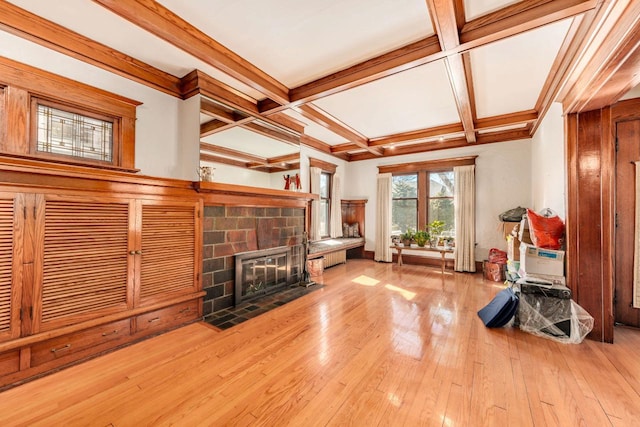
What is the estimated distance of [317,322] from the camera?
2797 millimetres

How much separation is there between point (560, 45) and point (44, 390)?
4.97 m

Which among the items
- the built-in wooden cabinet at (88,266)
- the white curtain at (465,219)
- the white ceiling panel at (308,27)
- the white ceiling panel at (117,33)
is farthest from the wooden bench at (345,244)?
the white ceiling panel at (117,33)

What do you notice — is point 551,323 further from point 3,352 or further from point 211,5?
point 3,352

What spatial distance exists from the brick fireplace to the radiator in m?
1.75

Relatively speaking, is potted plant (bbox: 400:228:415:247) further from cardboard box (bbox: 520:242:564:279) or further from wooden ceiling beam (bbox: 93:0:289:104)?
wooden ceiling beam (bbox: 93:0:289:104)

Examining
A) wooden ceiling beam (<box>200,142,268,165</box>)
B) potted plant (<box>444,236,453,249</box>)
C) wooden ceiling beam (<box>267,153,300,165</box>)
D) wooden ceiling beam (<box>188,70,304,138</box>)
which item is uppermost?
wooden ceiling beam (<box>188,70,304,138</box>)

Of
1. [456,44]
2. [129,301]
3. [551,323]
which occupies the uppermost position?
[456,44]

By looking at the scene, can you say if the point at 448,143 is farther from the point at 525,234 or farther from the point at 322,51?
A: the point at 322,51

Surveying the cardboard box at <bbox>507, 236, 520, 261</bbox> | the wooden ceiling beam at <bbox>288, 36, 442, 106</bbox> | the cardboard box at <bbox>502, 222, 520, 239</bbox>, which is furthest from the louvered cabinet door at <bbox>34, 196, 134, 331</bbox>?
the cardboard box at <bbox>502, 222, 520, 239</bbox>

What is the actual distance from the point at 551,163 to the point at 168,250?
182 inches

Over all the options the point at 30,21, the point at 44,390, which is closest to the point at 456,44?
the point at 30,21

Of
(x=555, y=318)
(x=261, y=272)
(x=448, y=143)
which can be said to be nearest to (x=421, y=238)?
(x=448, y=143)

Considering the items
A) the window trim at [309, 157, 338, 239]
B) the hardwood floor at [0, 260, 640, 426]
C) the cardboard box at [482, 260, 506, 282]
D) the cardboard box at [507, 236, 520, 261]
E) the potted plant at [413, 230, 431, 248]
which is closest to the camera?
the hardwood floor at [0, 260, 640, 426]

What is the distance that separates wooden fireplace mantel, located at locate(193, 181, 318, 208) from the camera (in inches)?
112
